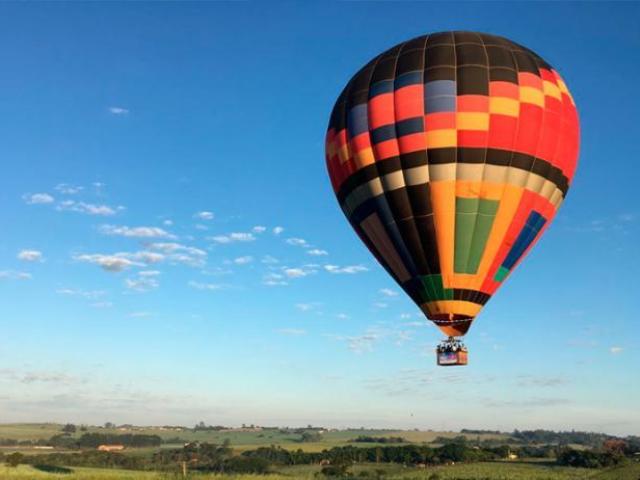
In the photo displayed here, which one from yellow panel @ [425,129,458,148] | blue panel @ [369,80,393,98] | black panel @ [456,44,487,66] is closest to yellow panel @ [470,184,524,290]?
yellow panel @ [425,129,458,148]

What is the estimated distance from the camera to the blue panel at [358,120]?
2342 centimetres

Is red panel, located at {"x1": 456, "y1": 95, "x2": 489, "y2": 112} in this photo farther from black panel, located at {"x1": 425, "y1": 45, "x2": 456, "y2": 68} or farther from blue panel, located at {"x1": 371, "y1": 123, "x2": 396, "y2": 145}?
blue panel, located at {"x1": 371, "y1": 123, "x2": 396, "y2": 145}

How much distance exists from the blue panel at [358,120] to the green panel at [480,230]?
5.26 metres

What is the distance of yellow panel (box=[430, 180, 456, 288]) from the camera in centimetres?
2192

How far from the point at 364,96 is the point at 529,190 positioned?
23.4 feet

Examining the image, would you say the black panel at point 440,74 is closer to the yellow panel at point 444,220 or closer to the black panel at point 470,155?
the black panel at point 470,155

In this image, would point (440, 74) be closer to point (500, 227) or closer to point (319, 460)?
point (500, 227)

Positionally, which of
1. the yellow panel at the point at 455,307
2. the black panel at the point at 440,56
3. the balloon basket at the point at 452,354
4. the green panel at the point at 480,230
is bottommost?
the balloon basket at the point at 452,354

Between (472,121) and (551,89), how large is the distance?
4084 mm

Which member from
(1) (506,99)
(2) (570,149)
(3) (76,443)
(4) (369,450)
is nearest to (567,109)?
(2) (570,149)

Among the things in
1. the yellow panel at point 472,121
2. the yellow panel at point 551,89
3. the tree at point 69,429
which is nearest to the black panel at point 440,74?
the yellow panel at point 472,121

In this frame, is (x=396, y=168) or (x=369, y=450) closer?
(x=396, y=168)

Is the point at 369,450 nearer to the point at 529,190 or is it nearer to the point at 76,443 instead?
the point at 76,443

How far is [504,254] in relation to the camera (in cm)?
2272
